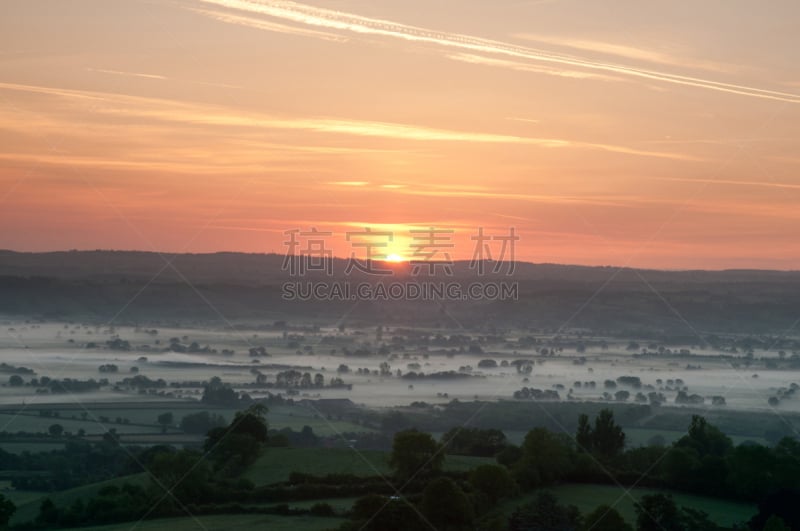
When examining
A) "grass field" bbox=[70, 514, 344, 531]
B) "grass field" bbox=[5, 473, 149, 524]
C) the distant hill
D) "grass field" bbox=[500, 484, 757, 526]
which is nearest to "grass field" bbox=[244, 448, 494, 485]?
"grass field" bbox=[70, 514, 344, 531]

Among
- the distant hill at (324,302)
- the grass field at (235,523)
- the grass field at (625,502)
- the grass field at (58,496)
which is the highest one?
the distant hill at (324,302)

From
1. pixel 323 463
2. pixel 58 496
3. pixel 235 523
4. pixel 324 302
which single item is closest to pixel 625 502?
pixel 323 463

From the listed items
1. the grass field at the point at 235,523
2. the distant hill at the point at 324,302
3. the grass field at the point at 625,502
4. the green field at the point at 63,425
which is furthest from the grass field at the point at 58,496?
the distant hill at the point at 324,302

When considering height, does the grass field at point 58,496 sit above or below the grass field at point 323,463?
below

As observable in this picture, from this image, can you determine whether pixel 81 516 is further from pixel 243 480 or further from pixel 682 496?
pixel 682 496

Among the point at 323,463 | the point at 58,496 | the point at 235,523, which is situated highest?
the point at 323,463

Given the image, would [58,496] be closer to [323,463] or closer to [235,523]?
[235,523]

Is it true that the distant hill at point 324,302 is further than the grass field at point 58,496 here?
Yes

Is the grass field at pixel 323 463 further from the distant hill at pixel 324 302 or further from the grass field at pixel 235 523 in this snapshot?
the distant hill at pixel 324 302
